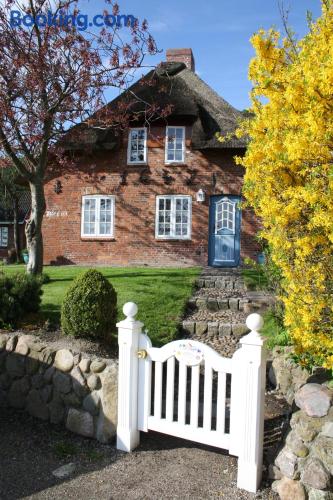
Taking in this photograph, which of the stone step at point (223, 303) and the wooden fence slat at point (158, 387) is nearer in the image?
the wooden fence slat at point (158, 387)

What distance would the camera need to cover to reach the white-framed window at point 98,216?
14.9 meters

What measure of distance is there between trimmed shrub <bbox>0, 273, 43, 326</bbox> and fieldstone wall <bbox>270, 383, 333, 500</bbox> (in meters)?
3.61

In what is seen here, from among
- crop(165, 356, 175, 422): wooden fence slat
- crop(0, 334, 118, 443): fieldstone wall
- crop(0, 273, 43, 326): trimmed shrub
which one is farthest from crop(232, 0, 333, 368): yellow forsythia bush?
crop(0, 273, 43, 326): trimmed shrub

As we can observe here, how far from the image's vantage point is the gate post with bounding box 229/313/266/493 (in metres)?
3.37

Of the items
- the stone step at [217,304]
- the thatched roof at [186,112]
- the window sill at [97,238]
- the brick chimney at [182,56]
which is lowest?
the stone step at [217,304]

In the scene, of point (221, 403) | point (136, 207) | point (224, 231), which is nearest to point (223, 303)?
point (221, 403)

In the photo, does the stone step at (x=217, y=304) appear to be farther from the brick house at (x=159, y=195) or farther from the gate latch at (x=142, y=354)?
the brick house at (x=159, y=195)

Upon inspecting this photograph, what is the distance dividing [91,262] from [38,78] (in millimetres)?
7532

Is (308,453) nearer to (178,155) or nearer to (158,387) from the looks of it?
(158,387)

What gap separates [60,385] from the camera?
15.0 feet

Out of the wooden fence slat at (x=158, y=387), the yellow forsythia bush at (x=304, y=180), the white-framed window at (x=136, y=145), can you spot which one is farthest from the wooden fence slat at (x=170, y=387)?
the white-framed window at (x=136, y=145)

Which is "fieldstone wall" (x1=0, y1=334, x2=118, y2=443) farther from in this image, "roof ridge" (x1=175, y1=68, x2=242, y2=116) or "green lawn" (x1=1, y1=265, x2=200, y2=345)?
"roof ridge" (x1=175, y1=68, x2=242, y2=116)

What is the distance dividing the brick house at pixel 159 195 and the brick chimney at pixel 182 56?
8.82 ft

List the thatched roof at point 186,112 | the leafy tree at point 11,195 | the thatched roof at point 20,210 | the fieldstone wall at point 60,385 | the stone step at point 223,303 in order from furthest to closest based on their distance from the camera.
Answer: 1. the thatched roof at point 20,210
2. the leafy tree at point 11,195
3. the thatched roof at point 186,112
4. the stone step at point 223,303
5. the fieldstone wall at point 60,385
